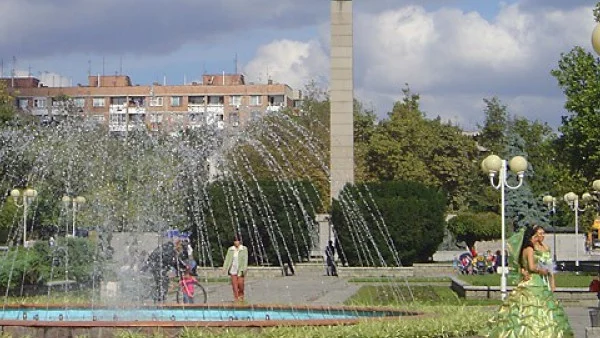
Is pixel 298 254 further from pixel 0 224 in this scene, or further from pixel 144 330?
pixel 144 330

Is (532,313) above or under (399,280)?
above

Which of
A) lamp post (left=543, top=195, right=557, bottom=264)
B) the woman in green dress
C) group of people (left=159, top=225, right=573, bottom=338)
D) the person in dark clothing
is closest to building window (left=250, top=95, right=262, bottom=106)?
lamp post (left=543, top=195, right=557, bottom=264)

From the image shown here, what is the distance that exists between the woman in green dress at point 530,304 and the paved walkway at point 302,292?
498 centimetres

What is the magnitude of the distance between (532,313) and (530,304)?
0.33 feet

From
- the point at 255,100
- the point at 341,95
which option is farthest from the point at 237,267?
the point at 255,100

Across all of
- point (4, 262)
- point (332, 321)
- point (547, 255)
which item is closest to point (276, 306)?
point (332, 321)

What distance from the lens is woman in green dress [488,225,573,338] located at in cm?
1167

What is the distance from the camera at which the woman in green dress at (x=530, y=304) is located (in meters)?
11.7

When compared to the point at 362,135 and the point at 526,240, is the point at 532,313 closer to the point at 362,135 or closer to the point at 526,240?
the point at 526,240

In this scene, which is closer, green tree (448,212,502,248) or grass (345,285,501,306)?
grass (345,285,501,306)

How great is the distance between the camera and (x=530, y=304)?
1171 centimetres

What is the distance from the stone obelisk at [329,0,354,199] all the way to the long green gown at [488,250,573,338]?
26707 millimetres

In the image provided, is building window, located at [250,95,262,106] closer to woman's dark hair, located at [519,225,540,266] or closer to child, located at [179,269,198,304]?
child, located at [179,269,198,304]

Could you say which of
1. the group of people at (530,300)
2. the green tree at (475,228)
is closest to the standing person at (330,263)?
the green tree at (475,228)
